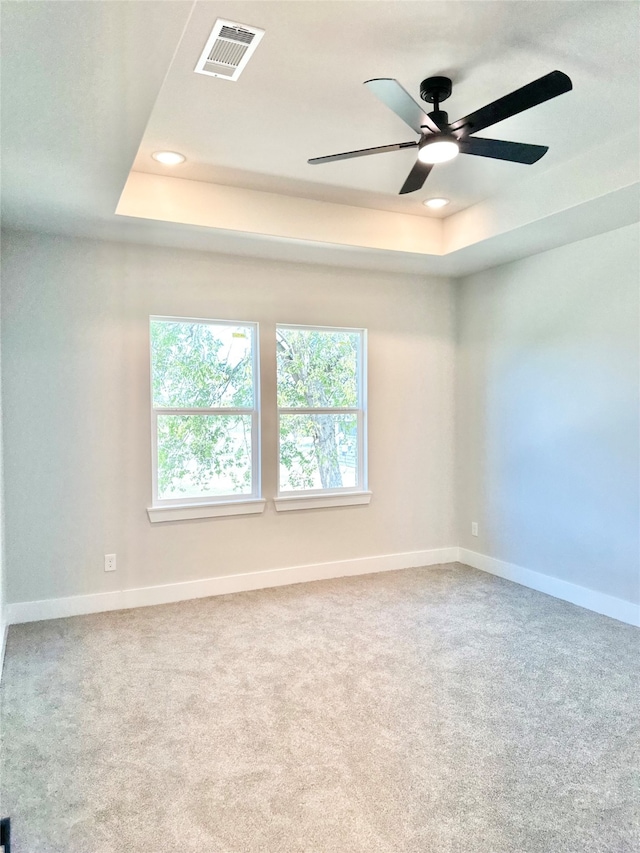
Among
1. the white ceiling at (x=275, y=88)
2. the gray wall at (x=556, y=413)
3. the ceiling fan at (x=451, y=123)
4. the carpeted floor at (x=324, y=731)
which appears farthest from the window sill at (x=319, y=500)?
the ceiling fan at (x=451, y=123)

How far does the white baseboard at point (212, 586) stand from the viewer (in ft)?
12.1

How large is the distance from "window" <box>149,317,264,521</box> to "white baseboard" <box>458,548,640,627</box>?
6.67 feet

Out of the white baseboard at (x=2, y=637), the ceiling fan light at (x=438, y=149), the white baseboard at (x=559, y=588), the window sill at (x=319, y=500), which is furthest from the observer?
the window sill at (x=319, y=500)

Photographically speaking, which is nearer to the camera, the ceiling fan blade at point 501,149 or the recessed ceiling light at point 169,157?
the ceiling fan blade at point 501,149

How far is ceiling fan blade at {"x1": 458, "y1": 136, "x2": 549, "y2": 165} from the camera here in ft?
7.77

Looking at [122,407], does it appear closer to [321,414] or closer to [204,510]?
[204,510]

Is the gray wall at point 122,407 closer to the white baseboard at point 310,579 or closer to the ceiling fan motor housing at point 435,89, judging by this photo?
the white baseboard at point 310,579

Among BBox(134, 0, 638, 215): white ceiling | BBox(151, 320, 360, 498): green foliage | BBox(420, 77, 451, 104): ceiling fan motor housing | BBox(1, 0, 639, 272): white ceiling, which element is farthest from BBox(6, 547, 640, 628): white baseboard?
BBox(420, 77, 451, 104): ceiling fan motor housing

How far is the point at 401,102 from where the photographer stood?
6.81ft

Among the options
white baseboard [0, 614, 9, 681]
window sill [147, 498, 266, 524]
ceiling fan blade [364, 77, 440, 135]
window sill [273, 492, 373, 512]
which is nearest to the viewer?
ceiling fan blade [364, 77, 440, 135]

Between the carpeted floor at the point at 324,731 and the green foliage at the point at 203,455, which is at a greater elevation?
the green foliage at the point at 203,455

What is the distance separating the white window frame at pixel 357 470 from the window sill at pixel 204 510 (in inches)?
7.5

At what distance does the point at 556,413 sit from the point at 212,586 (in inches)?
112

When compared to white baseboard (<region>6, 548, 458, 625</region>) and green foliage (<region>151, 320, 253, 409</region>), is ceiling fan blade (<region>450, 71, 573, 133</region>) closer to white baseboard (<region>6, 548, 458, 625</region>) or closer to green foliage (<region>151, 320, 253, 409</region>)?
green foliage (<region>151, 320, 253, 409</region>)
